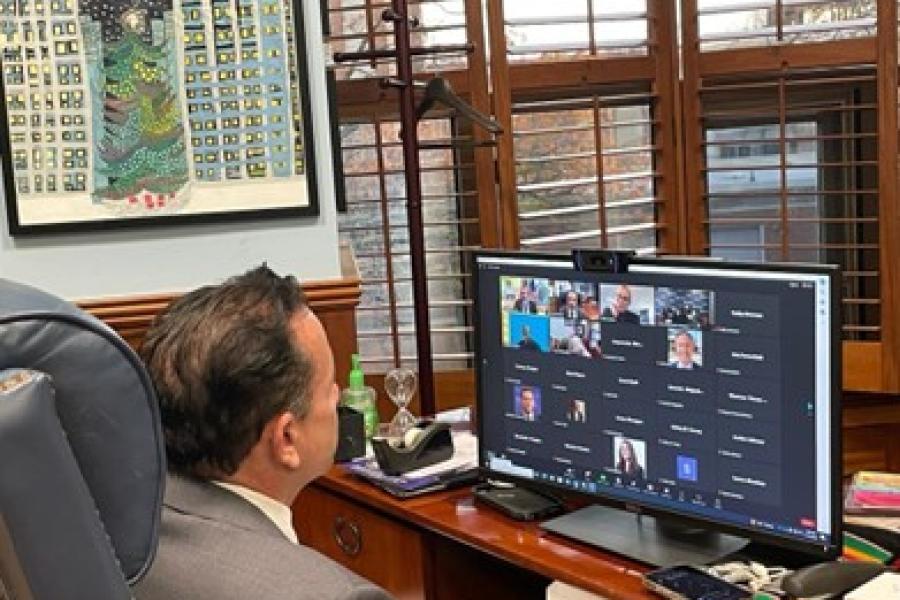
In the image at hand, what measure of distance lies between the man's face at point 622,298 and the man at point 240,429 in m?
0.57

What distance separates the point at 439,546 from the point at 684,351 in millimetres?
604

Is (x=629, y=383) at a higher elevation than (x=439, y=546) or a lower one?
higher

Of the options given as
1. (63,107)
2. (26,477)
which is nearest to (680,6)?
(63,107)

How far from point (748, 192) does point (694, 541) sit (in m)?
1.63

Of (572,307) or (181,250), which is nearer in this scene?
(572,307)

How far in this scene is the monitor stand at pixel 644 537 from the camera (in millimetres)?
1807

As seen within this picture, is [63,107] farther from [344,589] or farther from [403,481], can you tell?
[344,589]

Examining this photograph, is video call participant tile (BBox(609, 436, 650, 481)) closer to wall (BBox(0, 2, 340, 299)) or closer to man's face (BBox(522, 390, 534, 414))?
man's face (BBox(522, 390, 534, 414))

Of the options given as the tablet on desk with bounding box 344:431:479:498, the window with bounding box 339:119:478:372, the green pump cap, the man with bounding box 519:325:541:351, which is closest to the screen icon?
the man with bounding box 519:325:541:351

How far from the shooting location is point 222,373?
4.42 ft

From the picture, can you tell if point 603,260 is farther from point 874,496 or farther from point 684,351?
point 874,496

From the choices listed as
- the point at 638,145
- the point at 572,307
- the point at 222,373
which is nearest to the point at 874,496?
the point at 572,307

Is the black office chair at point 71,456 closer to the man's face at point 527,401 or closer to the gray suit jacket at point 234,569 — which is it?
the gray suit jacket at point 234,569

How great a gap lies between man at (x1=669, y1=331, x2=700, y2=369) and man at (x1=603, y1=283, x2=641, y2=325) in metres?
0.08
